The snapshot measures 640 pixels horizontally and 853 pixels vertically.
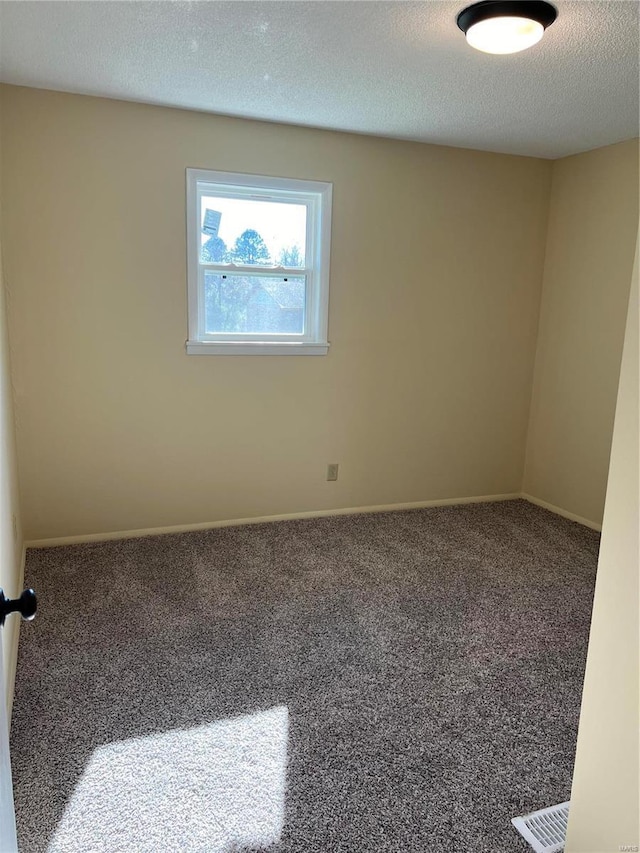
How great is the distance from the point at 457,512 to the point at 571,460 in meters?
0.88

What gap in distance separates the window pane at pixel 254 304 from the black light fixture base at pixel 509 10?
188 centimetres

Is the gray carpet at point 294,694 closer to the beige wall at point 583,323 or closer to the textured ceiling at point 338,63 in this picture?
the beige wall at point 583,323

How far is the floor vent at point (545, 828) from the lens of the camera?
157cm

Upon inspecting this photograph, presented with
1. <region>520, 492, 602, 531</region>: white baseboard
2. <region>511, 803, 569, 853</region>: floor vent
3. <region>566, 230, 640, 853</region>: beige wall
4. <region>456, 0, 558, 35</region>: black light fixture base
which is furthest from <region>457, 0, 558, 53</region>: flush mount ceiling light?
<region>520, 492, 602, 531</region>: white baseboard

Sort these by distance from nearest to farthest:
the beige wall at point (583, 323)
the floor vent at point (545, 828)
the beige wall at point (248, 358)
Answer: the floor vent at point (545, 828)
the beige wall at point (248, 358)
the beige wall at point (583, 323)

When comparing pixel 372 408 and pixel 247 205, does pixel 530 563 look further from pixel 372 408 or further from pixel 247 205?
pixel 247 205

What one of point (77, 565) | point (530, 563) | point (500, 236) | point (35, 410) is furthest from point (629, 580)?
point (500, 236)

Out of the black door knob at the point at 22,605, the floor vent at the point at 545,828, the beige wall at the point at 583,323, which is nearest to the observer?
the black door knob at the point at 22,605

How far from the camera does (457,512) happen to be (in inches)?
165

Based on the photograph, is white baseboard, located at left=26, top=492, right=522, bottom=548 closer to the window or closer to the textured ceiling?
the window

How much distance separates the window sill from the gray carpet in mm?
1167

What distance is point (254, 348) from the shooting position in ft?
11.9

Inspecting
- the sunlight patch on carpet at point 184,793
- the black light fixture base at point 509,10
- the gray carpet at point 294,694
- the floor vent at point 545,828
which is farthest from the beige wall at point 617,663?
the black light fixture base at point 509,10

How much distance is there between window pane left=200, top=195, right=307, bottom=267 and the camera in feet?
11.5
